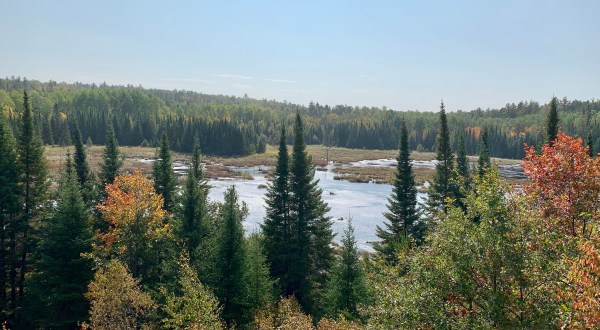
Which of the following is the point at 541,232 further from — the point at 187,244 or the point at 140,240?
the point at 140,240

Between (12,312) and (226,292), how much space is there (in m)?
15.1

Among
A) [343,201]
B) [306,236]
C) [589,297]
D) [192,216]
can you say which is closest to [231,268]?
[192,216]

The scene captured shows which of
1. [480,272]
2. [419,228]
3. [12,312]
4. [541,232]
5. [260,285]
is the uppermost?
[541,232]

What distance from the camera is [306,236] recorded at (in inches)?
1460

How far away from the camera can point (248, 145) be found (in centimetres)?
15438

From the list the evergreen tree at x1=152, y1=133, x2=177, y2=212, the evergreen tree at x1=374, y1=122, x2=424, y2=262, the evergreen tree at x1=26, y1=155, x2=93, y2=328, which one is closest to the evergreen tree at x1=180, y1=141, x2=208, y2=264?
the evergreen tree at x1=26, y1=155, x2=93, y2=328

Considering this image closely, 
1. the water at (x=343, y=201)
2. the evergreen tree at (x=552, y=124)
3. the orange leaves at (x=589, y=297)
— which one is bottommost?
the water at (x=343, y=201)

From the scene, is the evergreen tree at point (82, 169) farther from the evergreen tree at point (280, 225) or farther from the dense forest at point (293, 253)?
the evergreen tree at point (280, 225)

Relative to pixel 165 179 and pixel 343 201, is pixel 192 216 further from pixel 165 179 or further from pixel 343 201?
pixel 343 201

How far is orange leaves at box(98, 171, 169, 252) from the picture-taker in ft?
102

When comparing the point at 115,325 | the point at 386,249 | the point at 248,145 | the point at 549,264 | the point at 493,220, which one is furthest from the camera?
the point at 248,145

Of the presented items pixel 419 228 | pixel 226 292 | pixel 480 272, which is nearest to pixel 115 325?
pixel 226 292

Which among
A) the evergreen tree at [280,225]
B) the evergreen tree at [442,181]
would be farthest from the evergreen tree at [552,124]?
the evergreen tree at [280,225]

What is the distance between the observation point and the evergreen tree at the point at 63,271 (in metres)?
28.0
